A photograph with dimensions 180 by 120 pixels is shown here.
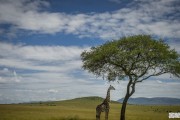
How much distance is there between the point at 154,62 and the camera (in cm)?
4300

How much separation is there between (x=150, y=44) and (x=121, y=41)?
4.38m

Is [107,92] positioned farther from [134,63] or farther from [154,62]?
[154,62]

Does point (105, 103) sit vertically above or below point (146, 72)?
below

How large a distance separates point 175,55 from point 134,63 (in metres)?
6.65

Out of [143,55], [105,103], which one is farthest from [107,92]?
[143,55]

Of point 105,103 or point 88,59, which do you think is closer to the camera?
point 105,103

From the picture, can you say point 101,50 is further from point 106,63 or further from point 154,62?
point 154,62

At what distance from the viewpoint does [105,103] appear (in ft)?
127

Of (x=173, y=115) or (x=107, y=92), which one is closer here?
(x=107, y=92)

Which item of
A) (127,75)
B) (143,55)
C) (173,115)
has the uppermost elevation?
(143,55)

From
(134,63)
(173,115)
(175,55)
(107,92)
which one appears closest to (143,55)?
(134,63)

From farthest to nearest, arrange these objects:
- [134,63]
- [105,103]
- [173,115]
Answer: [173,115], [134,63], [105,103]

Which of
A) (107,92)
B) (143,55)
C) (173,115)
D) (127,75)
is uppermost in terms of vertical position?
(143,55)

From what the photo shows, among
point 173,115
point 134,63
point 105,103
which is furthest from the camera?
point 173,115
